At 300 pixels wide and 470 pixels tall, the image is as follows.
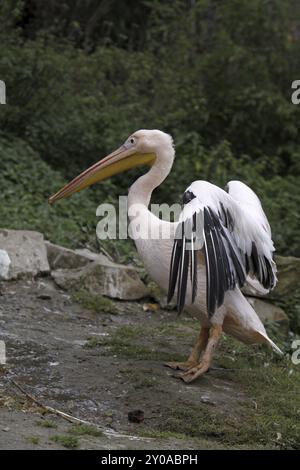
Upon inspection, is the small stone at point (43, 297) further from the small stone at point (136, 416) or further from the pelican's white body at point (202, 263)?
the small stone at point (136, 416)

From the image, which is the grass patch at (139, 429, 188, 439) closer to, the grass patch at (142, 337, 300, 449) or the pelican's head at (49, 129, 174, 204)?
the grass patch at (142, 337, 300, 449)

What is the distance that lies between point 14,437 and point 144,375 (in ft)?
4.26

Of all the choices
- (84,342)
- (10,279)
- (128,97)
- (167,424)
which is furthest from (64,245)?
(128,97)

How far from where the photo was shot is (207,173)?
10484mm

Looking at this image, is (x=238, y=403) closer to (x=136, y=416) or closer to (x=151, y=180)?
(x=136, y=416)

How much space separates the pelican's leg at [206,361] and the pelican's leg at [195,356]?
6 cm

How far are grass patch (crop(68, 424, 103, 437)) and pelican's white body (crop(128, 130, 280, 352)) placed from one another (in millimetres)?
1162

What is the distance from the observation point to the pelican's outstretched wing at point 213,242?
4793 mm

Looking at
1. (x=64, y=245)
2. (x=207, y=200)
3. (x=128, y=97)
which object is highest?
(x=128, y=97)

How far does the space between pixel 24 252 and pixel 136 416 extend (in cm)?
281

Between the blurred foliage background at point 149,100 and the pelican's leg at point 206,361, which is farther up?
the blurred foliage background at point 149,100

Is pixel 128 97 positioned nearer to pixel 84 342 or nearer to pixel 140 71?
pixel 140 71

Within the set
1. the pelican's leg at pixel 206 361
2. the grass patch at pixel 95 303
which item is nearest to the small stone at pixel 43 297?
the grass patch at pixel 95 303

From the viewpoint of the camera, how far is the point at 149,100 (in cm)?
1247
